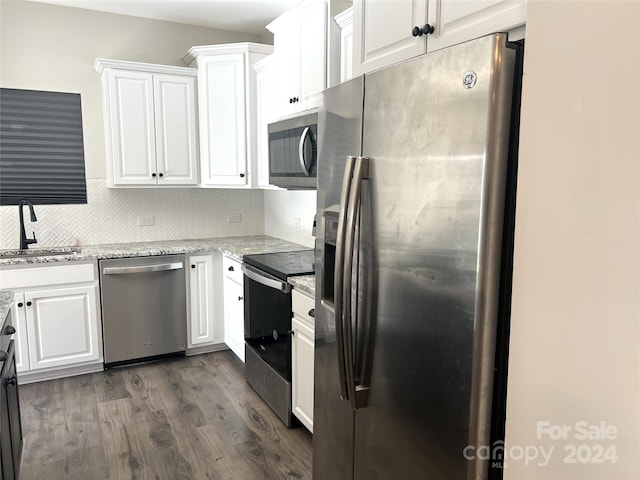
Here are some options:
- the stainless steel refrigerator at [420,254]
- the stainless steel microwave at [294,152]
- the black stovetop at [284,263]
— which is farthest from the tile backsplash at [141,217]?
the stainless steel refrigerator at [420,254]

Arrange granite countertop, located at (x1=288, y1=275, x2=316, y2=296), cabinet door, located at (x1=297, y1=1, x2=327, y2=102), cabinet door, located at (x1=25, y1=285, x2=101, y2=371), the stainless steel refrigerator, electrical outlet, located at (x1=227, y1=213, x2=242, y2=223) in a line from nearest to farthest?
the stainless steel refrigerator < granite countertop, located at (x1=288, y1=275, x2=316, y2=296) < cabinet door, located at (x1=297, y1=1, x2=327, y2=102) < cabinet door, located at (x1=25, y1=285, x2=101, y2=371) < electrical outlet, located at (x1=227, y1=213, x2=242, y2=223)

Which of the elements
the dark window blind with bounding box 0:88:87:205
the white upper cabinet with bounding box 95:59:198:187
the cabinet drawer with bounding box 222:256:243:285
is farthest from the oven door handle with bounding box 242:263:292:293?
the dark window blind with bounding box 0:88:87:205

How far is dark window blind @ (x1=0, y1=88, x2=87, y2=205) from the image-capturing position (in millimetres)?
3508

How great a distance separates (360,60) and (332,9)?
3.11 ft

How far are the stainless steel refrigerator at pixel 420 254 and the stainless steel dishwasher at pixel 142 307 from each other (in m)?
2.26

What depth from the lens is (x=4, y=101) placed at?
3.46m

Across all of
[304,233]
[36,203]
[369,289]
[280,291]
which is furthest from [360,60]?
[36,203]

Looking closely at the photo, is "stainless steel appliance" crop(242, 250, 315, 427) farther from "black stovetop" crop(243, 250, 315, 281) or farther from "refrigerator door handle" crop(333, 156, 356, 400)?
"refrigerator door handle" crop(333, 156, 356, 400)

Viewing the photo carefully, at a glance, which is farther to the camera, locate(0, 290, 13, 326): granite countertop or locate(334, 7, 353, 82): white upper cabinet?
locate(334, 7, 353, 82): white upper cabinet

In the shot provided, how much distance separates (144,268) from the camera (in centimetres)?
345

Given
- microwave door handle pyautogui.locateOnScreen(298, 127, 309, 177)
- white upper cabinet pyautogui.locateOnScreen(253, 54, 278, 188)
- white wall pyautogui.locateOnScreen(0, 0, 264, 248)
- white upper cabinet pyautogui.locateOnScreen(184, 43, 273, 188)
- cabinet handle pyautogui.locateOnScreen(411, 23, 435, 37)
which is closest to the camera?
cabinet handle pyautogui.locateOnScreen(411, 23, 435, 37)

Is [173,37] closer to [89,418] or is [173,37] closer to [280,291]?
[280,291]

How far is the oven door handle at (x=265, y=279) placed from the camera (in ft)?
8.22

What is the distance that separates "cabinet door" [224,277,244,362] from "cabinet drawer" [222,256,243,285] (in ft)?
0.11
